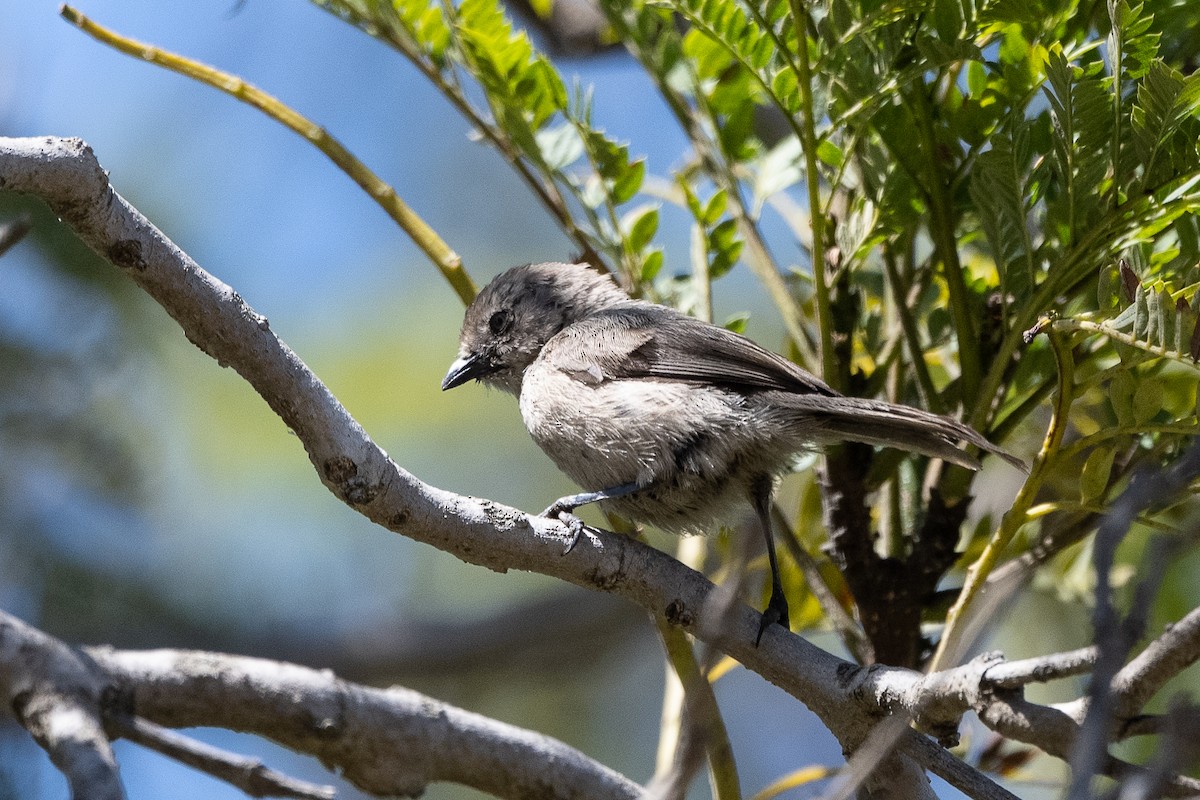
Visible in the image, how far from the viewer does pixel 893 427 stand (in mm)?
2738

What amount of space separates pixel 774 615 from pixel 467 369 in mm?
1785

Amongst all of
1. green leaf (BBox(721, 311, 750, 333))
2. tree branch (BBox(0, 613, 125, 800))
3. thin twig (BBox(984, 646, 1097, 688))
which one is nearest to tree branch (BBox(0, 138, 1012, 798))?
thin twig (BBox(984, 646, 1097, 688))

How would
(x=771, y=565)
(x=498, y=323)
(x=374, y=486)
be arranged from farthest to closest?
(x=498, y=323), (x=771, y=565), (x=374, y=486)

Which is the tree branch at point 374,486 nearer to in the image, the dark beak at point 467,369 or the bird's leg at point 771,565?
the bird's leg at point 771,565

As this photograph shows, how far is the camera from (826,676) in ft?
7.82

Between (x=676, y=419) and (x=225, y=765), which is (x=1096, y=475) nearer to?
(x=676, y=419)

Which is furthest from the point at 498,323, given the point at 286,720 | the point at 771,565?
the point at 286,720

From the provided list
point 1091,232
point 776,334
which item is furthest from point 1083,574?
point 776,334

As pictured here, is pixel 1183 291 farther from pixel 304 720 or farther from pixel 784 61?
pixel 304 720

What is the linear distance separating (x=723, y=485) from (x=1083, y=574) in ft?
4.08

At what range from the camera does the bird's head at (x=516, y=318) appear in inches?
160

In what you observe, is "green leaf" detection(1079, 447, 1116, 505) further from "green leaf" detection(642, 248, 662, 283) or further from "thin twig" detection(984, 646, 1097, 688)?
"green leaf" detection(642, 248, 662, 283)

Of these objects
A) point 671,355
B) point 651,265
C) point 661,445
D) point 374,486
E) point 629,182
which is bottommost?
point 374,486

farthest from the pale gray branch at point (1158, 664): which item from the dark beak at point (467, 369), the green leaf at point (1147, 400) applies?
the dark beak at point (467, 369)
